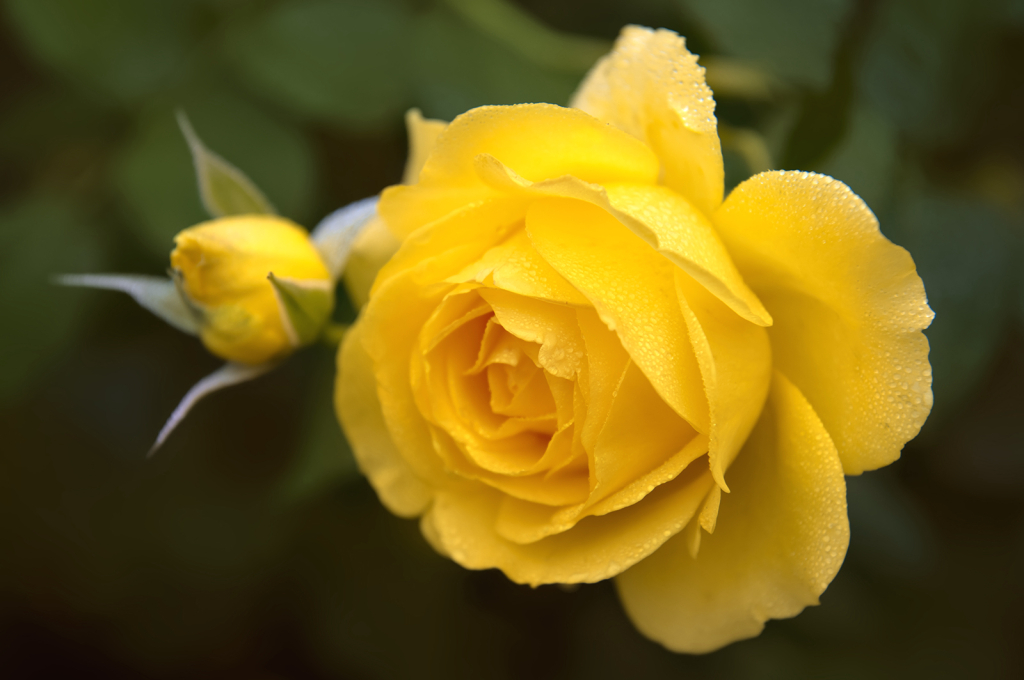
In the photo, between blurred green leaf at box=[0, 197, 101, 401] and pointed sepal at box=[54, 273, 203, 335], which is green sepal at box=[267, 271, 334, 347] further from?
blurred green leaf at box=[0, 197, 101, 401]

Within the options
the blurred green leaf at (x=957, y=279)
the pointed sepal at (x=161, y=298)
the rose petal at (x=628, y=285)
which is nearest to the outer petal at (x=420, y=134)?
the rose petal at (x=628, y=285)

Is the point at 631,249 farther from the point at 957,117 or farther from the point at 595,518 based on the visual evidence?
the point at 957,117

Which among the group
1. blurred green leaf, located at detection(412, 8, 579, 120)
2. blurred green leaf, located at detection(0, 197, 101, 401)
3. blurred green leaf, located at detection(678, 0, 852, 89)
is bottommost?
blurred green leaf, located at detection(0, 197, 101, 401)

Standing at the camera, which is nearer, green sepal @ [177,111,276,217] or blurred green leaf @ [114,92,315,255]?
green sepal @ [177,111,276,217]

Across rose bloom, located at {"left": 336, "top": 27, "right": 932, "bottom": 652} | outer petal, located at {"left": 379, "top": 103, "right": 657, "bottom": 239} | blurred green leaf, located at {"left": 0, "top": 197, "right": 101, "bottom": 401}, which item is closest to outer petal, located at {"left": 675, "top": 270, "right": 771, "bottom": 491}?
rose bloom, located at {"left": 336, "top": 27, "right": 932, "bottom": 652}

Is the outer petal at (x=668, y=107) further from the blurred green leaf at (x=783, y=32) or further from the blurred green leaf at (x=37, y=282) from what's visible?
the blurred green leaf at (x=37, y=282)
